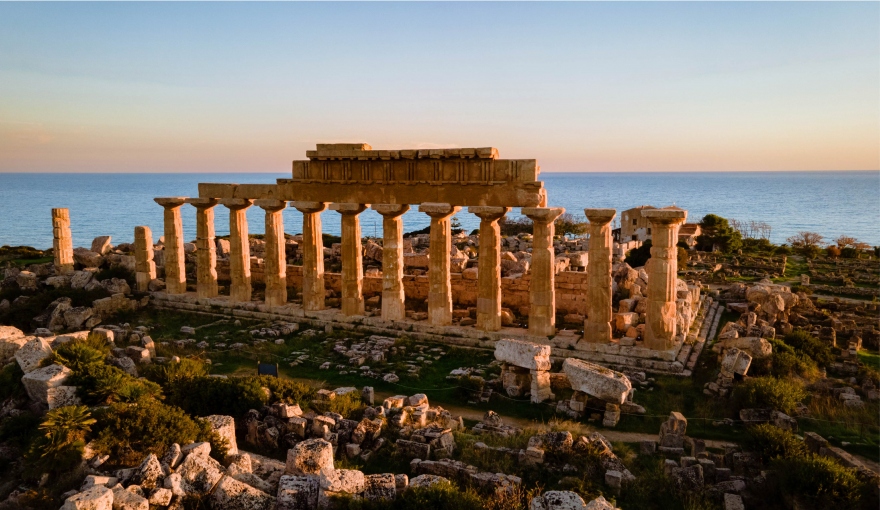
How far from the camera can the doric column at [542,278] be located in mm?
18734

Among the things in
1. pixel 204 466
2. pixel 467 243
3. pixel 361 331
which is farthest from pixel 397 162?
pixel 467 243

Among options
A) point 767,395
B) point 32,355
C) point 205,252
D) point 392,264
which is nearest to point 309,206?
point 392,264

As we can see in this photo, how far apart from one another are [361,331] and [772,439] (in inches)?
523

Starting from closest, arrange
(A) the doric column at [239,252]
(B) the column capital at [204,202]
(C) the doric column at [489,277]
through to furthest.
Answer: (C) the doric column at [489,277] → (A) the doric column at [239,252] → (B) the column capital at [204,202]

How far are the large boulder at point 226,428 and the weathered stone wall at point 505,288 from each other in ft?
43.1

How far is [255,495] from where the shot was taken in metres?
9.41

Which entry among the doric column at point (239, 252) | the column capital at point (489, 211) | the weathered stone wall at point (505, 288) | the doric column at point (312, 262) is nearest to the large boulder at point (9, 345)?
the doric column at point (239, 252)

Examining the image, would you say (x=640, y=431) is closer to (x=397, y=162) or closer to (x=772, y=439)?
(x=772, y=439)

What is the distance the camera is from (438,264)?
20500mm

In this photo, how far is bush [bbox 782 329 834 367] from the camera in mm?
17698

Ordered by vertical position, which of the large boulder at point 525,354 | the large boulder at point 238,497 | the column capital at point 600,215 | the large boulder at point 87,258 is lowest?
the large boulder at point 238,497

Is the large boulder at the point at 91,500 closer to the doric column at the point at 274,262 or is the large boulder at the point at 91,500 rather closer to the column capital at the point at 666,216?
the column capital at the point at 666,216

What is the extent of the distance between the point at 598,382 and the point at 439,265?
755 cm

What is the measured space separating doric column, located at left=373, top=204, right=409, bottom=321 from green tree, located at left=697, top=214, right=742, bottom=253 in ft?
100
